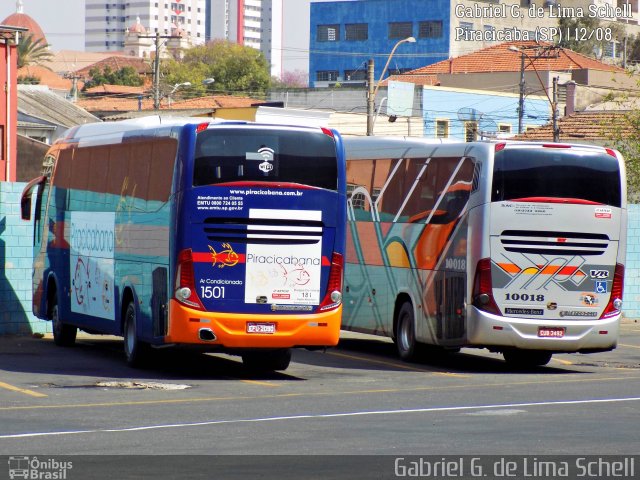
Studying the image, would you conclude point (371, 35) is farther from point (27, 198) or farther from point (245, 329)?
point (245, 329)

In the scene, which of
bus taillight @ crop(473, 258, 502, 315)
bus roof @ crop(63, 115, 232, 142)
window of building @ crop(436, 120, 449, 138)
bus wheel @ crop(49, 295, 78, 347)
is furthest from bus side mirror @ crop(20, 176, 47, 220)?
window of building @ crop(436, 120, 449, 138)

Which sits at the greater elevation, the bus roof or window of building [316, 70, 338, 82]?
window of building [316, 70, 338, 82]

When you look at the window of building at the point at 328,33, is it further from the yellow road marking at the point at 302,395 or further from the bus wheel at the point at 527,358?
the yellow road marking at the point at 302,395

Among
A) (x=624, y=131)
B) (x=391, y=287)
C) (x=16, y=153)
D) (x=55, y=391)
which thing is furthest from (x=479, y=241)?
(x=16, y=153)

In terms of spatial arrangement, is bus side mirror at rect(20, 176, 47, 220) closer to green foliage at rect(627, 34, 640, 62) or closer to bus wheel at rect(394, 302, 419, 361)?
bus wheel at rect(394, 302, 419, 361)

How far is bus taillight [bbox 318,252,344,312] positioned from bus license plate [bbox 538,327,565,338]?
10.7ft

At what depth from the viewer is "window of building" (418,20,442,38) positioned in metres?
112

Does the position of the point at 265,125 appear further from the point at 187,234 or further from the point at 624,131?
the point at 624,131

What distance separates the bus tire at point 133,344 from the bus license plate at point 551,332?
5.69 meters

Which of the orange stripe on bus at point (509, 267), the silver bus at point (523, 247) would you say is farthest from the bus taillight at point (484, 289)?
the orange stripe on bus at point (509, 267)

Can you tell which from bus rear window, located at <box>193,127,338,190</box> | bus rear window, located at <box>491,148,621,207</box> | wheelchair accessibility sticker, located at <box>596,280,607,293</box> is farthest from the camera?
wheelchair accessibility sticker, located at <box>596,280,607,293</box>

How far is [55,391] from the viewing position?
16516mm
